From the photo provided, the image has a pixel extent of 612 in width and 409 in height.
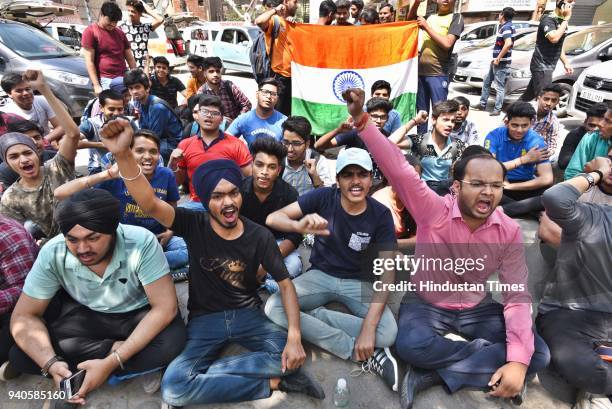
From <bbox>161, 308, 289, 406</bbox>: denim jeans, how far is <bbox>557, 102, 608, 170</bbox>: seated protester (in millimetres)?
4195

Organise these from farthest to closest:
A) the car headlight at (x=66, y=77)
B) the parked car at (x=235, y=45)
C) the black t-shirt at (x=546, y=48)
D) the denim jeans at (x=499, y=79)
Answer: the parked car at (x=235, y=45) → the denim jeans at (x=499, y=79) → the car headlight at (x=66, y=77) → the black t-shirt at (x=546, y=48)

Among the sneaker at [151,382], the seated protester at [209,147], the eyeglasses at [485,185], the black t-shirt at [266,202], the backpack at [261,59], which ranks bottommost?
the sneaker at [151,382]

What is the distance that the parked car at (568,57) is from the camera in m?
8.22

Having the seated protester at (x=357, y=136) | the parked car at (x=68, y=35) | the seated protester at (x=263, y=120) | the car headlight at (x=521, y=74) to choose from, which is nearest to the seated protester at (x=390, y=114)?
the seated protester at (x=357, y=136)

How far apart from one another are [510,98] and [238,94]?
23.4 ft

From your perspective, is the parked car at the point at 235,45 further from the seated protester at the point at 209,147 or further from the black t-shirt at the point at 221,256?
the black t-shirt at the point at 221,256

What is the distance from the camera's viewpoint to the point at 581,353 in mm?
2186

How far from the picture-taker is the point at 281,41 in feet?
18.2

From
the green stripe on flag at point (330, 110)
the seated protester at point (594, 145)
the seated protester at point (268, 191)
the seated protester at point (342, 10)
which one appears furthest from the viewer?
the green stripe on flag at point (330, 110)

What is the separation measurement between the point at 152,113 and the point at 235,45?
32.1ft

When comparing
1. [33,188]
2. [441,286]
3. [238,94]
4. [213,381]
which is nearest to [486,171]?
[441,286]

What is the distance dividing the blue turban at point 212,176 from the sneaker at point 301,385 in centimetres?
122

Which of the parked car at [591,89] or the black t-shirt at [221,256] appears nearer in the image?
the black t-shirt at [221,256]

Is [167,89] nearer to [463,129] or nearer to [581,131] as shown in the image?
→ [463,129]
